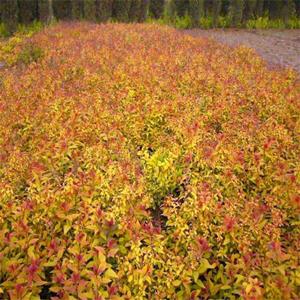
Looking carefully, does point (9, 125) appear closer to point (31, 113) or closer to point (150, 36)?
point (31, 113)

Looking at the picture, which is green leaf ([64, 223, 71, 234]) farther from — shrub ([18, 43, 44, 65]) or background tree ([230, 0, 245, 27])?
background tree ([230, 0, 245, 27])

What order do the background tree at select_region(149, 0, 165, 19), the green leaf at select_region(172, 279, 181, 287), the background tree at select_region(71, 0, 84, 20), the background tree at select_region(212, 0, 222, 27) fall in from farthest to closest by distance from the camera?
the background tree at select_region(149, 0, 165, 19) < the background tree at select_region(212, 0, 222, 27) < the background tree at select_region(71, 0, 84, 20) < the green leaf at select_region(172, 279, 181, 287)

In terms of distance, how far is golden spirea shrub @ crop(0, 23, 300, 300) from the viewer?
304cm

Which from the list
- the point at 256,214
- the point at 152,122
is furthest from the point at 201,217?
the point at 152,122

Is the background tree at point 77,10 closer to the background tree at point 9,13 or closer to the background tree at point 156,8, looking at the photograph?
the background tree at point 9,13

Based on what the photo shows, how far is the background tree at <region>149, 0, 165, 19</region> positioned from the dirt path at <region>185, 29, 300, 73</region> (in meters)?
4.64

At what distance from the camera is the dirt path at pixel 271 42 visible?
37.0 ft


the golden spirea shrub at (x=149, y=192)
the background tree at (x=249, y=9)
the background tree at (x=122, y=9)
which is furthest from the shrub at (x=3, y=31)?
the golden spirea shrub at (x=149, y=192)

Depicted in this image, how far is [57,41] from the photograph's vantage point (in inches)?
433

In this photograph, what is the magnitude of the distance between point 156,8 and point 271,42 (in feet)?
29.4

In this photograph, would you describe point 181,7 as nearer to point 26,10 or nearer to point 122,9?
point 122,9

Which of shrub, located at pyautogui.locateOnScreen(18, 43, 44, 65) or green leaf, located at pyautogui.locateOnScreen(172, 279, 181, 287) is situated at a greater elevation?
green leaf, located at pyautogui.locateOnScreen(172, 279, 181, 287)

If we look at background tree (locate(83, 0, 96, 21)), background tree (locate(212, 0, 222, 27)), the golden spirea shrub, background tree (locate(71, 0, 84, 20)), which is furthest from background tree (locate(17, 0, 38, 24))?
the golden spirea shrub

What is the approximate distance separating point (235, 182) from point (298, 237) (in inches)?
28.3
